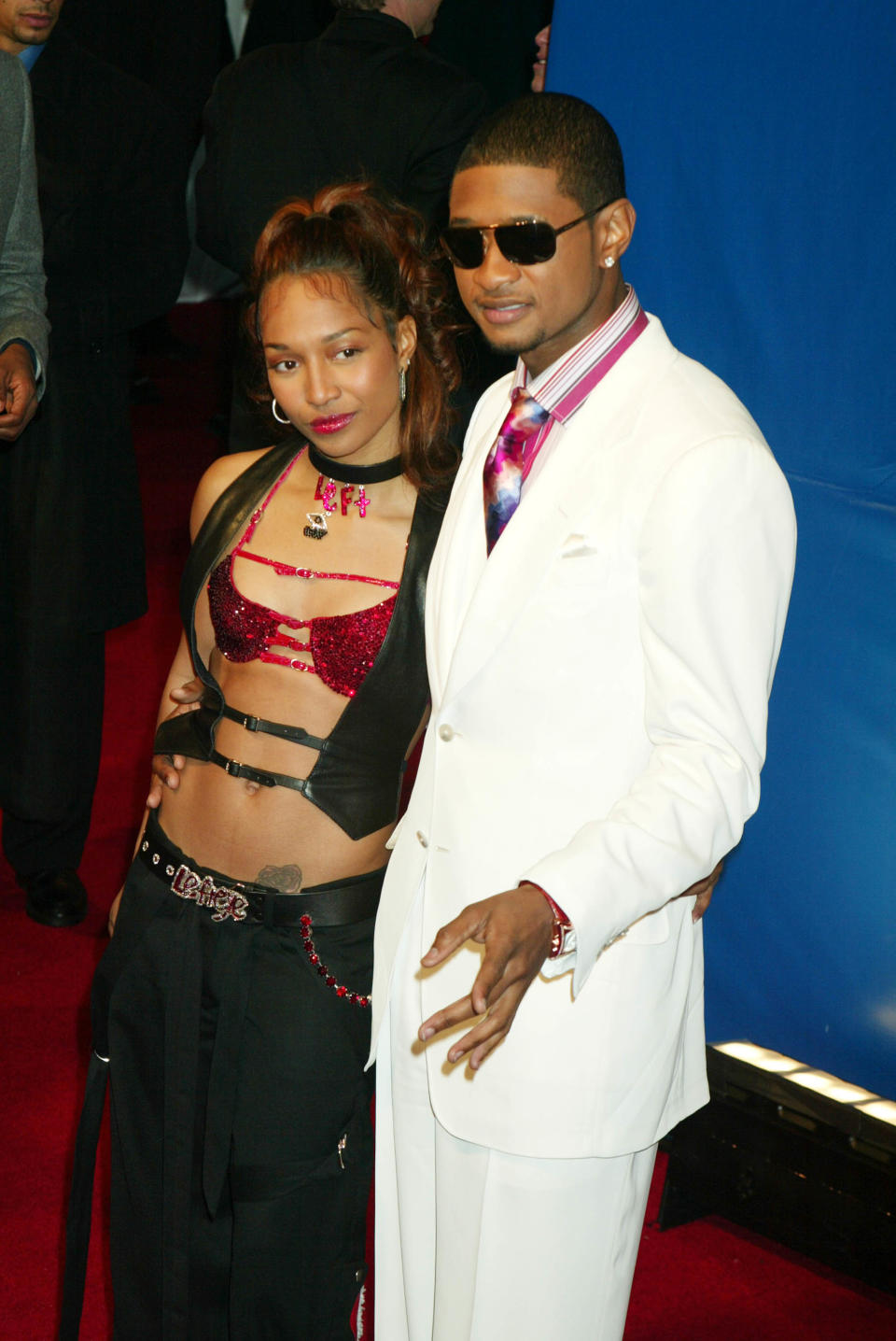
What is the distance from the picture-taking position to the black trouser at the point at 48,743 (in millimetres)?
3820

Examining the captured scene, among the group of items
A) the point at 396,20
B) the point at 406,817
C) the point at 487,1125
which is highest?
the point at 396,20

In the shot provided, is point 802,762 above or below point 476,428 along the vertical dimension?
below

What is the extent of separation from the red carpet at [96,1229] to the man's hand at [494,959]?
64 centimetres

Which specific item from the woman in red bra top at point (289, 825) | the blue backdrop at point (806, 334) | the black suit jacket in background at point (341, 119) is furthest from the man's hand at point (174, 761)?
the black suit jacket in background at point (341, 119)

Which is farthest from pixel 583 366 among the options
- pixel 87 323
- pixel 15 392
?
pixel 87 323

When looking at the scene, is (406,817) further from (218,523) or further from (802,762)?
(802,762)

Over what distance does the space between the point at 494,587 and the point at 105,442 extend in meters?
2.41

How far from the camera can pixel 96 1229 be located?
2986 millimetres

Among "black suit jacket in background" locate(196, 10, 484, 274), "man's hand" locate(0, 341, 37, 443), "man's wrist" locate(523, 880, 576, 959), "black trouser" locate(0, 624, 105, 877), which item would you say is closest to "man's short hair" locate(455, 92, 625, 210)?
"man's wrist" locate(523, 880, 576, 959)

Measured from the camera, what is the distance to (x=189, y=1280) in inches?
91.5

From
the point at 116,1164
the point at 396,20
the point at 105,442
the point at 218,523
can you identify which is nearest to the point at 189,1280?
the point at 116,1164

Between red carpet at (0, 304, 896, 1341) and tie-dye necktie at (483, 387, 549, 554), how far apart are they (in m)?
1.04

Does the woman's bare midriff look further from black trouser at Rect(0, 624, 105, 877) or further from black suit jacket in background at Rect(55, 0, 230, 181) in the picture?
black suit jacket in background at Rect(55, 0, 230, 181)

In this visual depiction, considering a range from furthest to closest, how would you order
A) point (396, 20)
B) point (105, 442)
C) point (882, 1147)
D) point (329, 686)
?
point (105, 442) → point (396, 20) → point (882, 1147) → point (329, 686)
